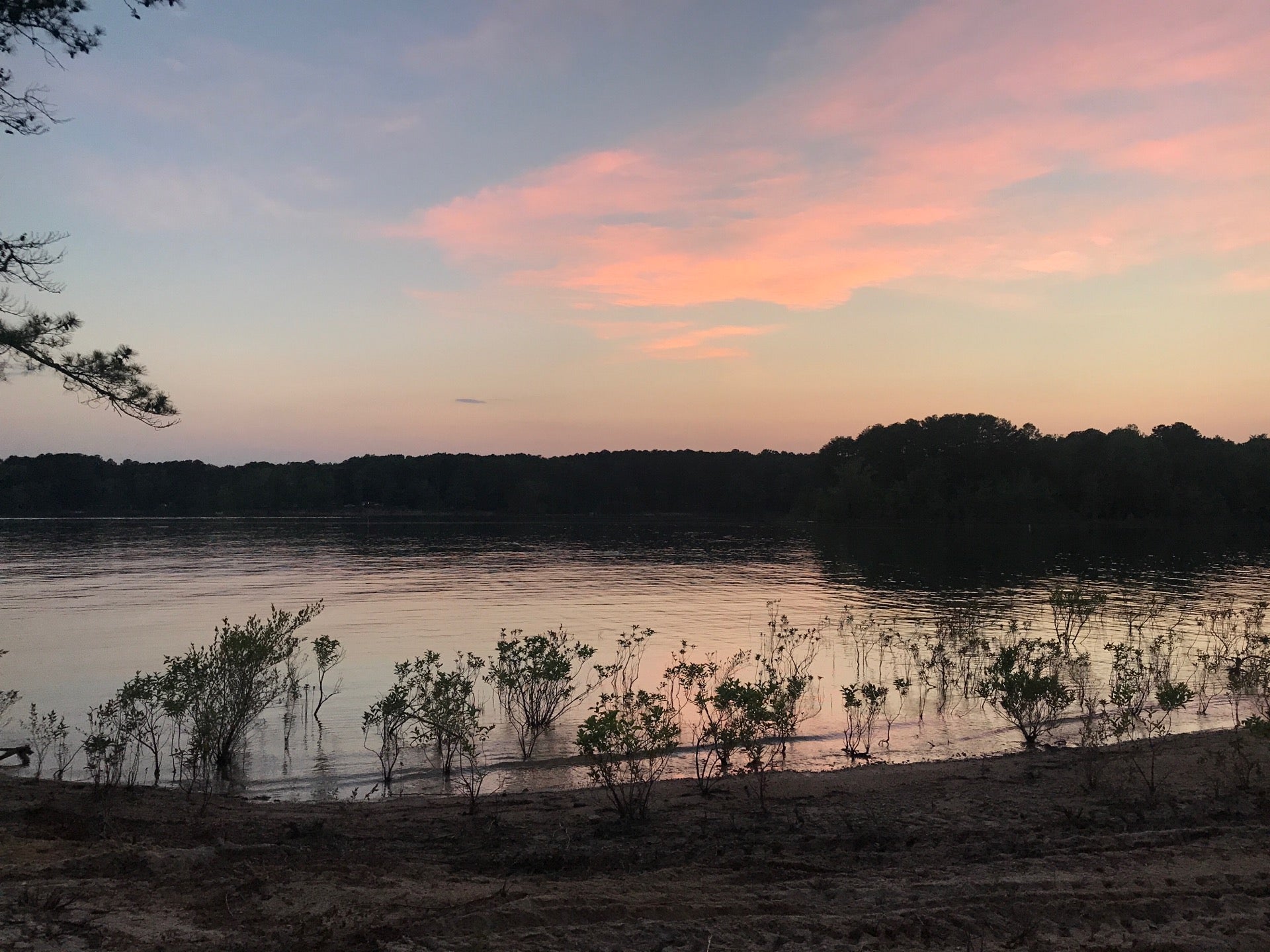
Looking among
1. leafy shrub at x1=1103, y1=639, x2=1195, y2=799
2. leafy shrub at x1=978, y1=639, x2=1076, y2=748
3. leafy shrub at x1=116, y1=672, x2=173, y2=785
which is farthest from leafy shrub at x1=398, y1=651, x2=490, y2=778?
leafy shrub at x1=1103, y1=639, x2=1195, y2=799

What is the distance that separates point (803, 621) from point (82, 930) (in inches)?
1321

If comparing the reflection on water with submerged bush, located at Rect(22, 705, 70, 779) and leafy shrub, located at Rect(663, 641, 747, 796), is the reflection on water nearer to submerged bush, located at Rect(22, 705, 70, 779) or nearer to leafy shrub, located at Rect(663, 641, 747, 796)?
submerged bush, located at Rect(22, 705, 70, 779)

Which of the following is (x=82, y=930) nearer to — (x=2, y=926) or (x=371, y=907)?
(x=2, y=926)

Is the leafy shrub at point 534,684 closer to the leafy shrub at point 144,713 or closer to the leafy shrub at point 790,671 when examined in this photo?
the leafy shrub at point 790,671

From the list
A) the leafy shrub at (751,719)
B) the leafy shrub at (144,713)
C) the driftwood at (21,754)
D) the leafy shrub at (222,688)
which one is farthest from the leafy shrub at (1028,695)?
the driftwood at (21,754)

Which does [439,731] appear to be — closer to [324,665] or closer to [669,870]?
[669,870]

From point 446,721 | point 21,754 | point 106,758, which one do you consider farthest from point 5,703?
point 446,721

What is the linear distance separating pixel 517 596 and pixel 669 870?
3981cm

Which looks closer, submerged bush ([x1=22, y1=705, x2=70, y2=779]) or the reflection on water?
submerged bush ([x1=22, y1=705, x2=70, y2=779])

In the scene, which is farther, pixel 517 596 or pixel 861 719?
pixel 517 596

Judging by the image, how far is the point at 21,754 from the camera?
49.5ft

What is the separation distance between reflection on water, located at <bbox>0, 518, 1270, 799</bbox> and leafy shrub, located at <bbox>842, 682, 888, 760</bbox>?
445 millimetres

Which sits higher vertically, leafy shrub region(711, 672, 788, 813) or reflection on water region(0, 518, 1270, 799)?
leafy shrub region(711, 672, 788, 813)

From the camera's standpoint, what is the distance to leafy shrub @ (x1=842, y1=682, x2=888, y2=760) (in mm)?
16438
